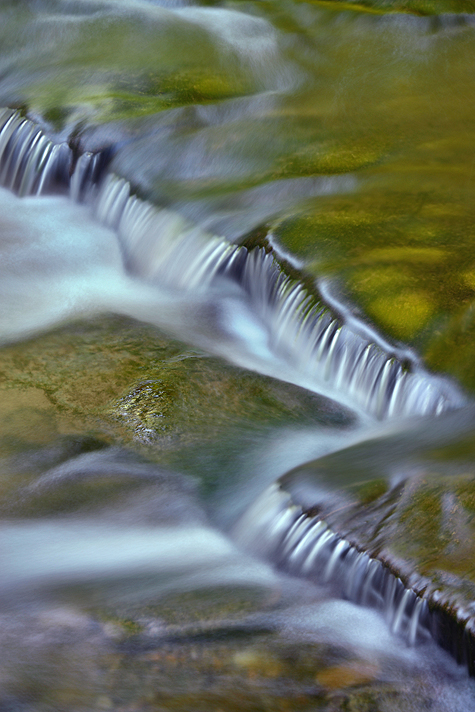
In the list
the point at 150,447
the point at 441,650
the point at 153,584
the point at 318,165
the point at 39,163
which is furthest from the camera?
the point at 39,163

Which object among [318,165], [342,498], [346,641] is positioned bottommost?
[346,641]

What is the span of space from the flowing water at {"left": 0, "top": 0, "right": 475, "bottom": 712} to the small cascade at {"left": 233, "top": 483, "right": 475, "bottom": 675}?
0.04 ft

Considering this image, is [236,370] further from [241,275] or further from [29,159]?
[29,159]

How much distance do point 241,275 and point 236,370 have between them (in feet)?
3.36

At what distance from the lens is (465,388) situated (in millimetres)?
4426

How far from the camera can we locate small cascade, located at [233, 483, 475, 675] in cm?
304

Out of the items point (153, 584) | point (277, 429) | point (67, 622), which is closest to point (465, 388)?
point (277, 429)

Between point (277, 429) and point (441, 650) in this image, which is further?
point (277, 429)

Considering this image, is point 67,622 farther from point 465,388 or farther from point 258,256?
point 258,256

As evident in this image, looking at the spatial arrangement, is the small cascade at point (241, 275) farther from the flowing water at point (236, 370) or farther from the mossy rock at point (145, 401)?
the mossy rock at point (145, 401)

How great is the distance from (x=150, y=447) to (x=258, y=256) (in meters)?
1.81

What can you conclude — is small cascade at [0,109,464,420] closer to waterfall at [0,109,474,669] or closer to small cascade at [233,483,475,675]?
waterfall at [0,109,474,669]

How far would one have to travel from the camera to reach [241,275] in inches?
227

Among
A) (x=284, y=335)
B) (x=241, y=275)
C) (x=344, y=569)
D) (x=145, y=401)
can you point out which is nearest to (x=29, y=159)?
(x=241, y=275)
